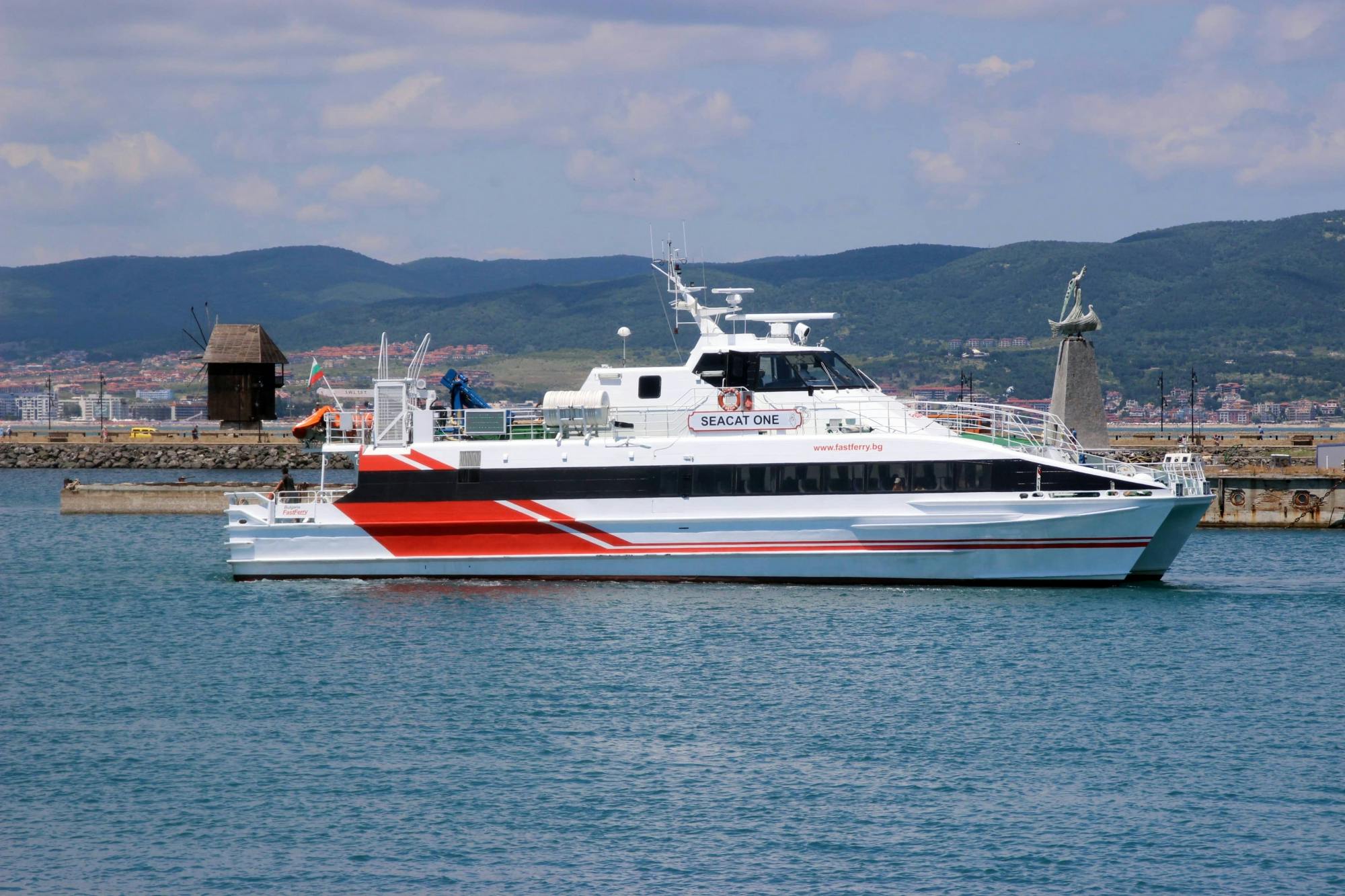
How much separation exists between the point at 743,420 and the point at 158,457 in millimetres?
63730

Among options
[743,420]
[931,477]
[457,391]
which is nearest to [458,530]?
[457,391]

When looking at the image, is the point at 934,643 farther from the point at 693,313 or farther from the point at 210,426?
the point at 210,426

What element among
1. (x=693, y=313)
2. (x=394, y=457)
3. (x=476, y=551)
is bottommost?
(x=476, y=551)

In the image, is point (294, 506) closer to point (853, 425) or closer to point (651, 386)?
point (651, 386)

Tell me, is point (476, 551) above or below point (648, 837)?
above

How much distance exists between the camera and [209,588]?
32219mm

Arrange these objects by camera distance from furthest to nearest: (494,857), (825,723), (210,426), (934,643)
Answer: (210,426) < (934,643) < (825,723) < (494,857)

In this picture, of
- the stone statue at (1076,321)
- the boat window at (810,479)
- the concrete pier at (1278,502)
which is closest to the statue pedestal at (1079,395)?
the stone statue at (1076,321)

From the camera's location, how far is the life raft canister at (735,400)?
2941 centimetres

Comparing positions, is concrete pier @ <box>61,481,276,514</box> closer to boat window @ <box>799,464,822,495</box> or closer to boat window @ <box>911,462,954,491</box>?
boat window @ <box>799,464,822,495</box>

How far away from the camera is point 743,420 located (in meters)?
29.1

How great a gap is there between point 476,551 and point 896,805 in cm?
1374

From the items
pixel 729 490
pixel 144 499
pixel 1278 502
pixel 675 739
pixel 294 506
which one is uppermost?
pixel 729 490

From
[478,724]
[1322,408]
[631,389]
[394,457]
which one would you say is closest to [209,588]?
[394,457]
